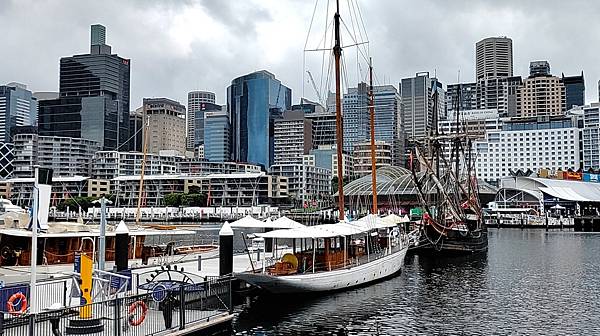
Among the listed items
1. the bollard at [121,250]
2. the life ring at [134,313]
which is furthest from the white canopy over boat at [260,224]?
the life ring at [134,313]

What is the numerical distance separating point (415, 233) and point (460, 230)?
5.93 meters

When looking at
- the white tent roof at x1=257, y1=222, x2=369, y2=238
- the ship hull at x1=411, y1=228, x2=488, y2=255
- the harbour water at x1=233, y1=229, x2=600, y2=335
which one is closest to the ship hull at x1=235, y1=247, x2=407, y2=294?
the harbour water at x1=233, y1=229, x2=600, y2=335

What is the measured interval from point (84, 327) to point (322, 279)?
1850 centimetres

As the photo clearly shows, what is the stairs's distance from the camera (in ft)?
74.8

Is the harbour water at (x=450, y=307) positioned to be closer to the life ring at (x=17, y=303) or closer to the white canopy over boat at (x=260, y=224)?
the white canopy over boat at (x=260, y=224)

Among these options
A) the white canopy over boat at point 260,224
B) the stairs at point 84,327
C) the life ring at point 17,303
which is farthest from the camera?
the white canopy over boat at point 260,224

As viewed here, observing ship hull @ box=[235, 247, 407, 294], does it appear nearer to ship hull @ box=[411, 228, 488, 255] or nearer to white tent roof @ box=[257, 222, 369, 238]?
white tent roof @ box=[257, 222, 369, 238]

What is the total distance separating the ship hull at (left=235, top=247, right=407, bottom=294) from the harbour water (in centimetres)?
59

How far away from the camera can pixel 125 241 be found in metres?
37.6

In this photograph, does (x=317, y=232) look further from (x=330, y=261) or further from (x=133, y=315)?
(x=133, y=315)

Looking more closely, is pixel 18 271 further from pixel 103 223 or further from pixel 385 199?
pixel 385 199

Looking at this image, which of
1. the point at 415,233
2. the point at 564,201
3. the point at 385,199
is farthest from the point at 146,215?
the point at 415,233

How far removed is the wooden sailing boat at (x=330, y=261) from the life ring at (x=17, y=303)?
502 inches

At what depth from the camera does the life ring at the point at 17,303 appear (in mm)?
24534
